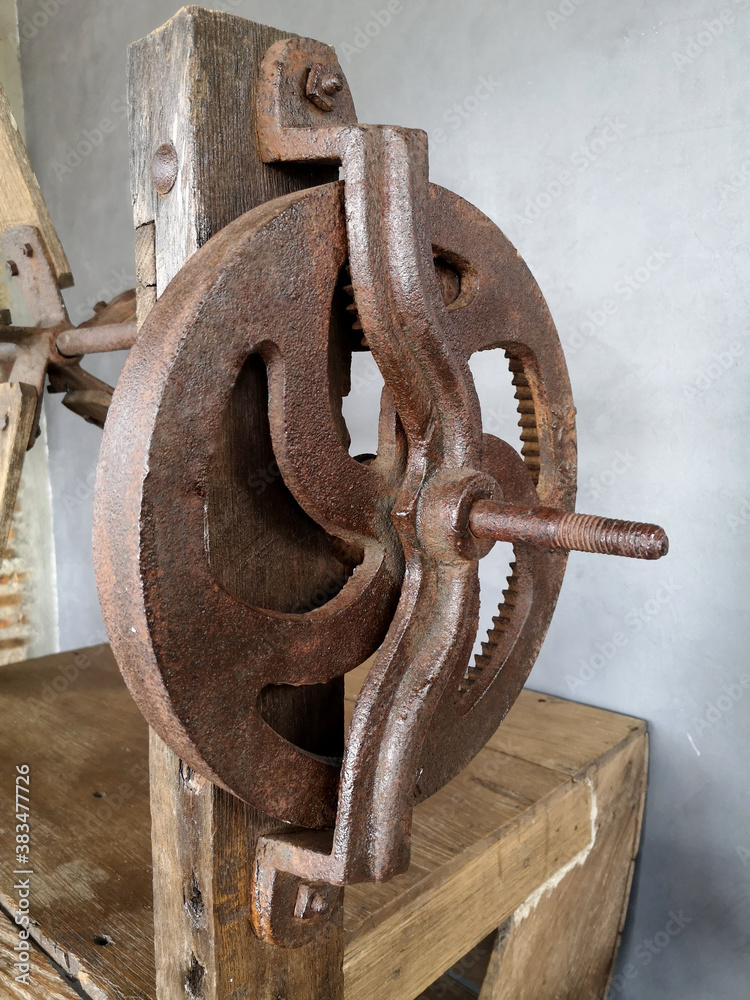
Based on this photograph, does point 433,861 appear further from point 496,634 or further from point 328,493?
point 328,493

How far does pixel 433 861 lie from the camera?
1097mm

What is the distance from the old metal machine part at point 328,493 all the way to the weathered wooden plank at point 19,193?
719mm

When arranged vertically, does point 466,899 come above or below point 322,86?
below

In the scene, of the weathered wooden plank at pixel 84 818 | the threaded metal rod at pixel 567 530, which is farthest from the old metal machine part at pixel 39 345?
the threaded metal rod at pixel 567 530

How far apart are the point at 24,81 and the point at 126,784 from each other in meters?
2.94

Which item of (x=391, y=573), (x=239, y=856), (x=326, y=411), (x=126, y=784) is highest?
(x=326, y=411)

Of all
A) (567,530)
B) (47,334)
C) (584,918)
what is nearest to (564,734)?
(584,918)

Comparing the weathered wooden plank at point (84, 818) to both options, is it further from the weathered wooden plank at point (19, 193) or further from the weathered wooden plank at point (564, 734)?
the weathered wooden plank at point (19, 193)

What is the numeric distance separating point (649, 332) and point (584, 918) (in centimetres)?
110

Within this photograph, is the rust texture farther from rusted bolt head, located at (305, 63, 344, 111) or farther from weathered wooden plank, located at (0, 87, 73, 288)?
rusted bolt head, located at (305, 63, 344, 111)

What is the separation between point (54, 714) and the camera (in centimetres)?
172

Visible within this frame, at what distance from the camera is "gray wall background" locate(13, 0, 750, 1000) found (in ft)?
4.56

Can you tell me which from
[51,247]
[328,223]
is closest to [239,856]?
[328,223]

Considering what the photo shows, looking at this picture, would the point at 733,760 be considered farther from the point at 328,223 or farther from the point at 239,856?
the point at 328,223
